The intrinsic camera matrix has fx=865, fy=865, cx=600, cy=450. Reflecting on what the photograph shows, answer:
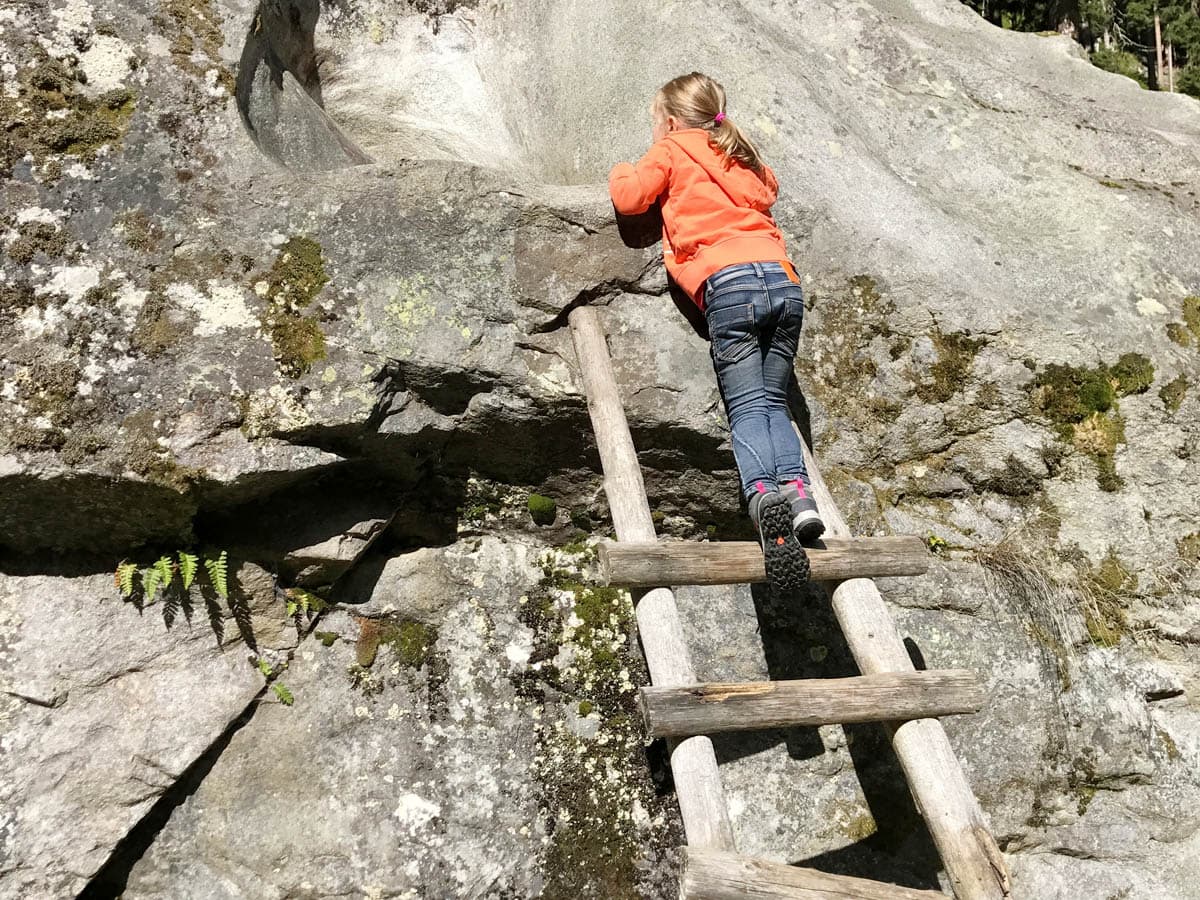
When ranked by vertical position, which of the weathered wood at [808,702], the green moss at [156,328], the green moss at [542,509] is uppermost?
the green moss at [156,328]

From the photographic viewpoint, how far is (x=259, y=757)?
4.07 metres

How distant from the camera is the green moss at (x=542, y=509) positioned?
468cm

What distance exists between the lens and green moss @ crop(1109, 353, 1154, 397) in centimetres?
475

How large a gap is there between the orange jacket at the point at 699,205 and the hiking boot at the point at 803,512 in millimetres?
1104

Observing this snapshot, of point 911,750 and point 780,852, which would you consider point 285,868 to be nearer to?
point 780,852

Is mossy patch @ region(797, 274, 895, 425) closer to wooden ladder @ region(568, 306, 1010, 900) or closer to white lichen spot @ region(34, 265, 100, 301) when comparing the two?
wooden ladder @ region(568, 306, 1010, 900)

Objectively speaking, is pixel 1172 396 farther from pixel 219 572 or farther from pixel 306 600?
pixel 219 572

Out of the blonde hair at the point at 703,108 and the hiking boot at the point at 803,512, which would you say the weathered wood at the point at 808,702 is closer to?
the hiking boot at the point at 803,512

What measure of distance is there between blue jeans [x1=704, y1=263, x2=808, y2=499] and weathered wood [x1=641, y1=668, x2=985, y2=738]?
1032mm

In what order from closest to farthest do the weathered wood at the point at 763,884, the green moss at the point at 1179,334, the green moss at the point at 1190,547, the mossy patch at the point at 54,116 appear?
the weathered wood at the point at 763,884
the mossy patch at the point at 54,116
the green moss at the point at 1190,547
the green moss at the point at 1179,334

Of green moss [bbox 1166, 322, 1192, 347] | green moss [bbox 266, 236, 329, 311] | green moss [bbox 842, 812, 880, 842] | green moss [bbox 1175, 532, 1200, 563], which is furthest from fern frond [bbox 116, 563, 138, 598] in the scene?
green moss [bbox 1166, 322, 1192, 347]

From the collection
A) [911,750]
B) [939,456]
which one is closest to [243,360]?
[911,750]

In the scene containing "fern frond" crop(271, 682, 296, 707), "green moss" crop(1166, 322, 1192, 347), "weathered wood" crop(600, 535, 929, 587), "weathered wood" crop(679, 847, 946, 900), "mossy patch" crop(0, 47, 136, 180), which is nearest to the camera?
"weathered wood" crop(679, 847, 946, 900)

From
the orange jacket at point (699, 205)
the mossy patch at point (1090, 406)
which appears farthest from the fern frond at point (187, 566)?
the mossy patch at point (1090, 406)
